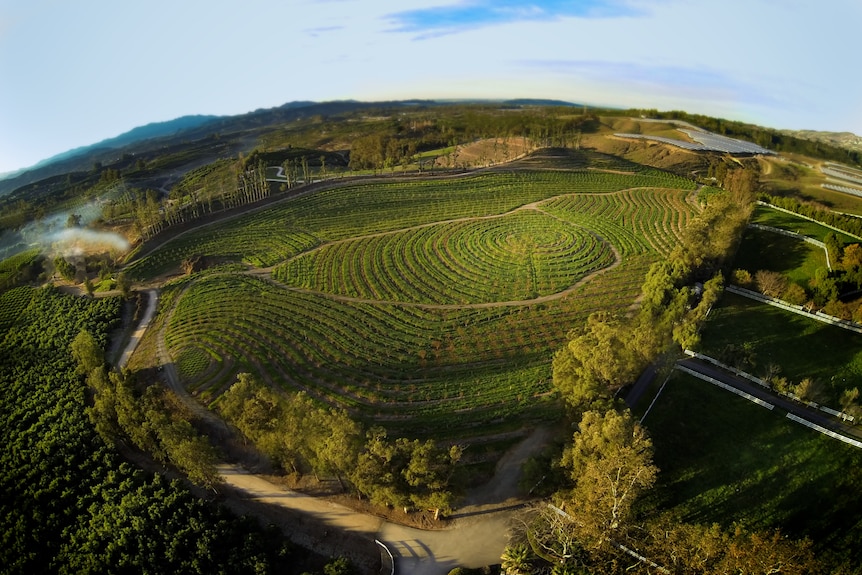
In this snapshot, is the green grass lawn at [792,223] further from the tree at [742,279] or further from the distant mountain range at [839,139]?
the tree at [742,279]

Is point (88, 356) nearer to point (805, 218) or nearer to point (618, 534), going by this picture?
point (618, 534)

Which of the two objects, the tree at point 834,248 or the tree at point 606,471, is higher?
the tree at point 834,248

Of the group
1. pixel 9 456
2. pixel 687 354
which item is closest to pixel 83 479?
pixel 9 456

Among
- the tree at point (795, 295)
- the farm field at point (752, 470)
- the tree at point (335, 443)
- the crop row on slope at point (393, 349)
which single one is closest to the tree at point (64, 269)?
the crop row on slope at point (393, 349)

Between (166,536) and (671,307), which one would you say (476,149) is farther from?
(166,536)

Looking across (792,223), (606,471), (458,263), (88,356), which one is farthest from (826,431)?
(88,356)

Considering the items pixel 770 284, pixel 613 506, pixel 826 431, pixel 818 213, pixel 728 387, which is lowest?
pixel 826 431

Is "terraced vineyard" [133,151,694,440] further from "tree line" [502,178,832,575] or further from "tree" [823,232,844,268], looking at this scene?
"tree" [823,232,844,268]
